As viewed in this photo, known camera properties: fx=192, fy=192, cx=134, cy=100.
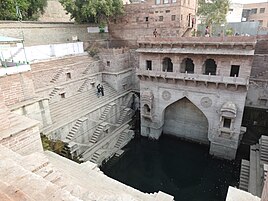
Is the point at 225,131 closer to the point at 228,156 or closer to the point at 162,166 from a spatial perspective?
the point at 228,156

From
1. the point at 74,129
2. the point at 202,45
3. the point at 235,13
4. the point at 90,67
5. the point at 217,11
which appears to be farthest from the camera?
the point at 235,13

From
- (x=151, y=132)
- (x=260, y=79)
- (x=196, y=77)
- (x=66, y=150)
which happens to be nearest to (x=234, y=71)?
(x=196, y=77)

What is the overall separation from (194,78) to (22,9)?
2124 centimetres

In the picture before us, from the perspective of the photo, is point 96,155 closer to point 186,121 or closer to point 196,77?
point 186,121

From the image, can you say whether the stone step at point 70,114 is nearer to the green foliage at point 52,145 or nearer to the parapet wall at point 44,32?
the green foliage at point 52,145

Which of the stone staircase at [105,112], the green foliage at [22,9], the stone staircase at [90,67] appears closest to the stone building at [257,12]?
the stone staircase at [90,67]

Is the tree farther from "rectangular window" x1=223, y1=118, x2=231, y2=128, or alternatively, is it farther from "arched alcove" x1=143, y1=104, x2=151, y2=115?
"rectangular window" x1=223, y1=118, x2=231, y2=128

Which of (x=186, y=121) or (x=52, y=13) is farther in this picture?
(x=52, y=13)

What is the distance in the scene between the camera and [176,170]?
573 inches

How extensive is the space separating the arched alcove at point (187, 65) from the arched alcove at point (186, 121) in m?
2.69

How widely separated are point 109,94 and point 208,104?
9.52 meters

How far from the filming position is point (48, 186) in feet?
10.1

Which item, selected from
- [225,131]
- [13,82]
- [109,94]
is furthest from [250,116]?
[13,82]

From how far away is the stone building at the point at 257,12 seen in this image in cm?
3888
